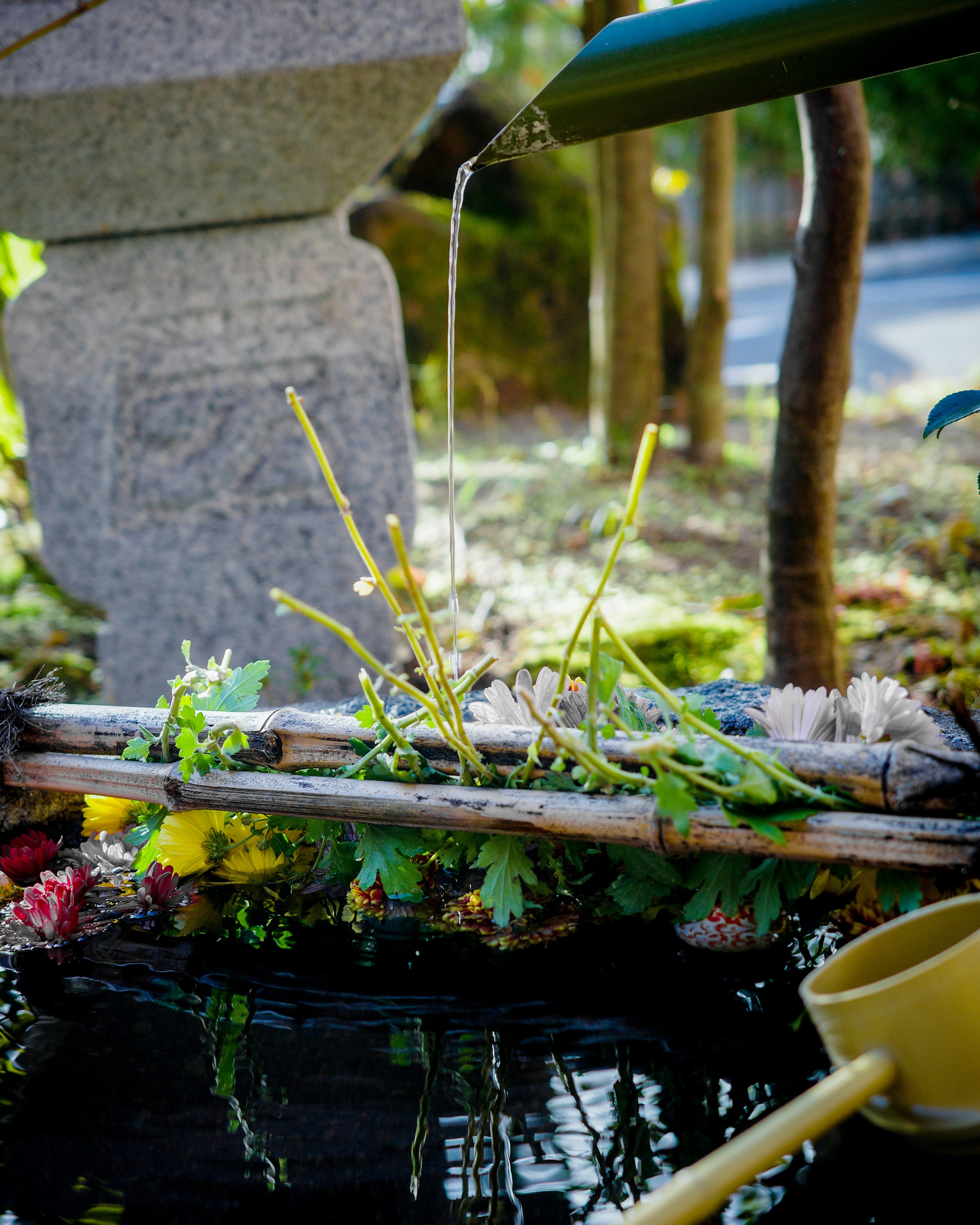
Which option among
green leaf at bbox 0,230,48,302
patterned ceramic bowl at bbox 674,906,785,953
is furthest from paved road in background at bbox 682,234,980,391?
patterned ceramic bowl at bbox 674,906,785,953

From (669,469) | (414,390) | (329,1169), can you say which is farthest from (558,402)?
(329,1169)

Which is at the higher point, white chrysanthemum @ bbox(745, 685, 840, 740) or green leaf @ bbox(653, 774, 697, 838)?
white chrysanthemum @ bbox(745, 685, 840, 740)

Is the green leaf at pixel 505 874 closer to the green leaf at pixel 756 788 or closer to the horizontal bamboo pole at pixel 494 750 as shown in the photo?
the horizontal bamboo pole at pixel 494 750

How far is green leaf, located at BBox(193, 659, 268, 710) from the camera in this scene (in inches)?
46.0

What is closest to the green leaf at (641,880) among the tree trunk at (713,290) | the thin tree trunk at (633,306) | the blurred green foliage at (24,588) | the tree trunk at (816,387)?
the tree trunk at (816,387)

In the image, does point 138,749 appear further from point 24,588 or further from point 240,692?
point 24,588

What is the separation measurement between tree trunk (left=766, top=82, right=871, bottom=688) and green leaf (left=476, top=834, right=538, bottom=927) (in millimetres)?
1315

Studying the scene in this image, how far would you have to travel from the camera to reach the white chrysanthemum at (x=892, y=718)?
94cm

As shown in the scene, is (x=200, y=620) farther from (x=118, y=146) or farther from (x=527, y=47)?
(x=527, y=47)

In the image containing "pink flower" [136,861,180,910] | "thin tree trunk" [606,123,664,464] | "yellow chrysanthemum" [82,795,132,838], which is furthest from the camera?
"thin tree trunk" [606,123,664,464]

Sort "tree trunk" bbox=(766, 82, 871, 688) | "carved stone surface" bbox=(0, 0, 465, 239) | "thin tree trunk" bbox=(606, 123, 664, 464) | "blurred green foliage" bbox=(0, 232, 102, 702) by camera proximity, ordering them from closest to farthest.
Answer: "tree trunk" bbox=(766, 82, 871, 688)
"carved stone surface" bbox=(0, 0, 465, 239)
"blurred green foliage" bbox=(0, 232, 102, 702)
"thin tree trunk" bbox=(606, 123, 664, 464)

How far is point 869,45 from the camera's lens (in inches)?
38.3

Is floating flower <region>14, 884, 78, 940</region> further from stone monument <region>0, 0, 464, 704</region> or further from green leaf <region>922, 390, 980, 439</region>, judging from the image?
stone monument <region>0, 0, 464, 704</region>

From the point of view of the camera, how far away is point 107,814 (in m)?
1.31
